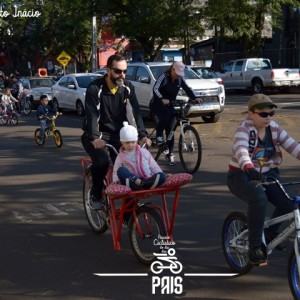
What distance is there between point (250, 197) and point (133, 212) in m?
1.16

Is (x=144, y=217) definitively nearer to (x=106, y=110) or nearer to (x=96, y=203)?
(x=96, y=203)

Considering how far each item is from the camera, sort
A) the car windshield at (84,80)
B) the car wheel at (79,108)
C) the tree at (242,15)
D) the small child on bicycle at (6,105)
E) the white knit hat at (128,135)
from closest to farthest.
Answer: the white knit hat at (128,135) → the small child on bicycle at (6,105) → the car wheel at (79,108) → the car windshield at (84,80) → the tree at (242,15)

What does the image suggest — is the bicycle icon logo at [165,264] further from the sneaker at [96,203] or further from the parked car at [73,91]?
the parked car at [73,91]

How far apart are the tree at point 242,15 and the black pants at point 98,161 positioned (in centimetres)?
3026

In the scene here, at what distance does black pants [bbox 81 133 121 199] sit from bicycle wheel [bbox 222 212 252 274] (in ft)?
5.10

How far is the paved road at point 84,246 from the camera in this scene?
5398 millimetres

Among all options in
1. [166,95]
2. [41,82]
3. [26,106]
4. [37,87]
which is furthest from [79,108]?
[166,95]

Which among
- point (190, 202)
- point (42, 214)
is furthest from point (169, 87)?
point (42, 214)

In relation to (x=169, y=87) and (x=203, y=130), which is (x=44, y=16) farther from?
(x=169, y=87)

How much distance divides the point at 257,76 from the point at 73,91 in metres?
13.1

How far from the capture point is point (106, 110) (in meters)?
6.79

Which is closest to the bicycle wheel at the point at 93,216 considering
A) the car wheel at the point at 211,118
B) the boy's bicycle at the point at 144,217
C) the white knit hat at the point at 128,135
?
the boy's bicycle at the point at 144,217

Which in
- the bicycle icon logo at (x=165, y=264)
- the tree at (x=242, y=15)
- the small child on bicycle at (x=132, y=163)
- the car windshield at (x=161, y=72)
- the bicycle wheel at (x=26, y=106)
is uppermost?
the tree at (x=242, y=15)

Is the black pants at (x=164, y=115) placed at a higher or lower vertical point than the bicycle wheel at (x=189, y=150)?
higher
